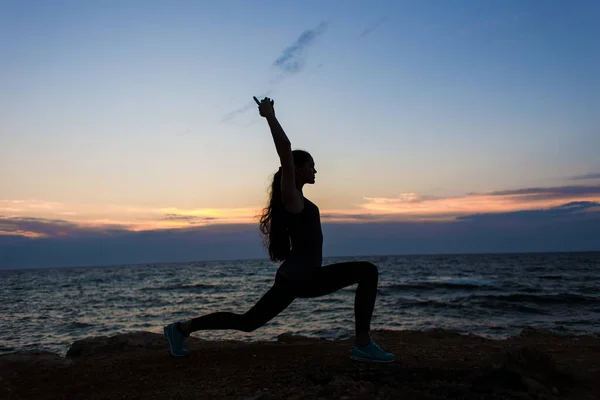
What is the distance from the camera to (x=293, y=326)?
10.9m

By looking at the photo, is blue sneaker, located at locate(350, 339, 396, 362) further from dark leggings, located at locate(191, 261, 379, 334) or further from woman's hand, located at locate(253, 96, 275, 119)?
woman's hand, located at locate(253, 96, 275, 119)

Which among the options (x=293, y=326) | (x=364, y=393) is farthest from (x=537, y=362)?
(x=293, y=326)

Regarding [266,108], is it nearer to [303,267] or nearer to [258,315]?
[303,267]

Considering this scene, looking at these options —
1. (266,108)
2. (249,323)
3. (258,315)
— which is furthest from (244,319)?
(266,108)

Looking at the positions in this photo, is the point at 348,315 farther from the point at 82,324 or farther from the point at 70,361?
the point at 70,361

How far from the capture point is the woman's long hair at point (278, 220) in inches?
164

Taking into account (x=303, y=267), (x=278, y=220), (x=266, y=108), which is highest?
(x=266, y=108)

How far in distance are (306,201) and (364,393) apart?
171cm

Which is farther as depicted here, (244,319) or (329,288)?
(244,319)

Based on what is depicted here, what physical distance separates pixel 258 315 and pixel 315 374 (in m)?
0.77

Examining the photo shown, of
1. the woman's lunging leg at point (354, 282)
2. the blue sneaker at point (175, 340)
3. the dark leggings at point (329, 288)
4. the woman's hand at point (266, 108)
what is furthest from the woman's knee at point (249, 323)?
the woman's hand at point (266, 108)

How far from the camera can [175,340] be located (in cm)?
494

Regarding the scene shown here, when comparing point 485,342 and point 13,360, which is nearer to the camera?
point 13,360

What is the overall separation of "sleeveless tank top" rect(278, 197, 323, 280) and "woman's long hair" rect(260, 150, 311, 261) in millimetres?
64
